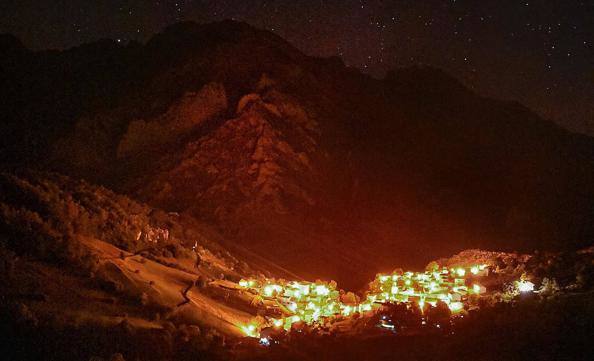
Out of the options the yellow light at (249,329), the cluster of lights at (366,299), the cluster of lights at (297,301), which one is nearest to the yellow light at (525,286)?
the cluster of lights at (366,299)

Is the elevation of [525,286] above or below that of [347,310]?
above

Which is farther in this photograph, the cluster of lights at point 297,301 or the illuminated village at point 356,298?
the cluster of lights at point 297,301

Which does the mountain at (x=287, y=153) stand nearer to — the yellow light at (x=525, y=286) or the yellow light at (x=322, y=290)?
the yellow light at (x=322, y=290)

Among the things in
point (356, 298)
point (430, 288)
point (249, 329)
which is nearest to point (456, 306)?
point (430, 288)

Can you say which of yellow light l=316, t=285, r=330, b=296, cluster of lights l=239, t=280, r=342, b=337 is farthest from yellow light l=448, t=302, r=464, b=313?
yellow light l=316, t=285, r=330, b=296

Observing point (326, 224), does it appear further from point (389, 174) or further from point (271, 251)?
point (389, 174)

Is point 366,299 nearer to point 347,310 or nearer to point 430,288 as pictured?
point 347,310
